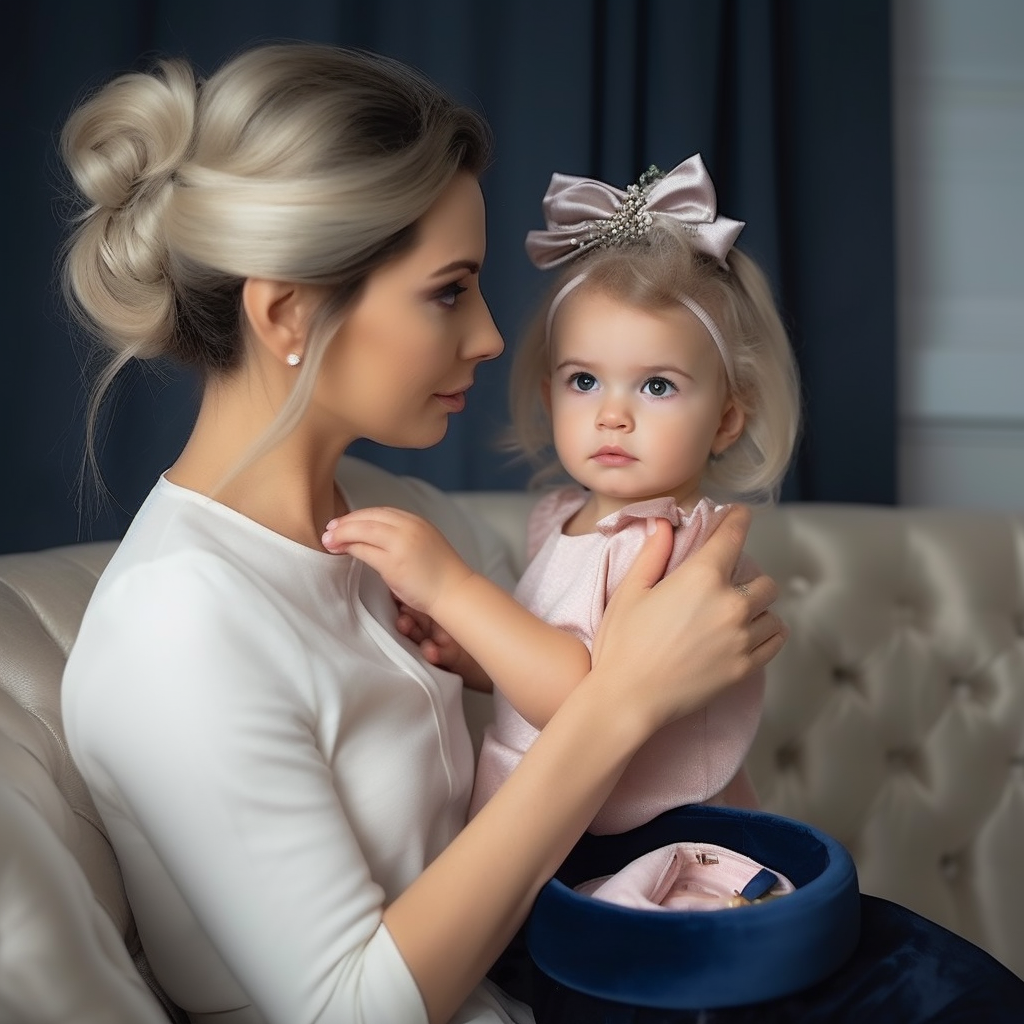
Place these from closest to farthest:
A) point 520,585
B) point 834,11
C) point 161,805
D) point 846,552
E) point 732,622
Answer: point 161,805 < point 732,622 < point 520,585 < point 846,552 < point 834,11

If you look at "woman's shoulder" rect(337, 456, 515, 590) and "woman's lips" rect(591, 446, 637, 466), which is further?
"woman's shoulder" rect(337, 456, 515, 590)

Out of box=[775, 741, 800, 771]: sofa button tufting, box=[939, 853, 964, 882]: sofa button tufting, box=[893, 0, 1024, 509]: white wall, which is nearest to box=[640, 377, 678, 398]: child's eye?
box=[775, 741, 800, 771]: sofa button tufting

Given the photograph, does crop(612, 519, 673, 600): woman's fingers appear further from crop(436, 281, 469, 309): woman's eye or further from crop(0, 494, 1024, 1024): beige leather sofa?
crop(0, 494, 1024, 1024): beige leather sofa

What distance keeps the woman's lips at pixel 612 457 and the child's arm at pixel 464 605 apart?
0.30 meters

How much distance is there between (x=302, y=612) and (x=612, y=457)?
1.62 feet

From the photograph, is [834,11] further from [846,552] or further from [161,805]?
[161,805]

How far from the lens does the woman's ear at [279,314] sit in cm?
126

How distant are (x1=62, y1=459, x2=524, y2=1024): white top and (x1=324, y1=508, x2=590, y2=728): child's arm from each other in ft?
0.19

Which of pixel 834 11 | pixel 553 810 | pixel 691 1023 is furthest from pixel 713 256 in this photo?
pixel 834 11

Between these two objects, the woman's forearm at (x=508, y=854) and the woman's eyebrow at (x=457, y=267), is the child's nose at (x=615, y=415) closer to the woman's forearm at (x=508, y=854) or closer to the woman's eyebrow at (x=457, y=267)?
the woman's eyebrow at (x=457, y=267)

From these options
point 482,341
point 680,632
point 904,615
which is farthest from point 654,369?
point 904,615

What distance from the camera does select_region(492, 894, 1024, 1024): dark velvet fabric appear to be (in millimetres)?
1187

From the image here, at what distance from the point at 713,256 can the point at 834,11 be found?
4.16 ft

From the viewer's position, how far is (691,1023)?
3.87ft
